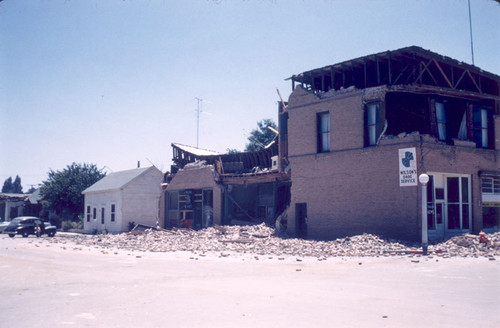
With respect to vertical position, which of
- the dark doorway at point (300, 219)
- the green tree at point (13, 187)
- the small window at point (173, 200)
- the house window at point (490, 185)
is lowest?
the dark doorway at point (300, 219)

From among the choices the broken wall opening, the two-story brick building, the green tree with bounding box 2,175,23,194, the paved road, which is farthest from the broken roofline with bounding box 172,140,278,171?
the green tree with bounding box 2,175,23,194

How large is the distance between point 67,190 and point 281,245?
37824 mm

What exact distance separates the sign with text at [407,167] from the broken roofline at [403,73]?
3830mm

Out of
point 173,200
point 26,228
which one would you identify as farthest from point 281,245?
point 26,228

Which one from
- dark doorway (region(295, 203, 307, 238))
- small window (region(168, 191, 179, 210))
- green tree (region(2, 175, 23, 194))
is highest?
green tree (region(2, 175, 23, 194))

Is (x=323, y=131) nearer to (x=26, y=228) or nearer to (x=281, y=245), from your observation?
(x=281, y=245)

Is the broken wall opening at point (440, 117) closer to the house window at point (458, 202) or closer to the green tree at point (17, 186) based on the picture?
the house window at point (458, 202)

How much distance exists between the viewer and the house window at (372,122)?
2380 cm

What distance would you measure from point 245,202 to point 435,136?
1464 cm

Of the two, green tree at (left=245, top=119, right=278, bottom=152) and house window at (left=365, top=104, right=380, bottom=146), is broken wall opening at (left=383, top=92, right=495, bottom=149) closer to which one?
house window at (left=365, top=104, right=380, bottom=146)

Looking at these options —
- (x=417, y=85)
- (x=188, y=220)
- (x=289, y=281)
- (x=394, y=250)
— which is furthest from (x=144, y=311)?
(x=188, y=220)

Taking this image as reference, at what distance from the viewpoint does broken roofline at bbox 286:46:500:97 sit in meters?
23.6

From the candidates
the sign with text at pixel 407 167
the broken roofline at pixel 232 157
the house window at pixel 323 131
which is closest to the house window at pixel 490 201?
the sign with text at pixel 407 167

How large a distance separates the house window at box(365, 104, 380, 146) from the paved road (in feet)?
31.4
